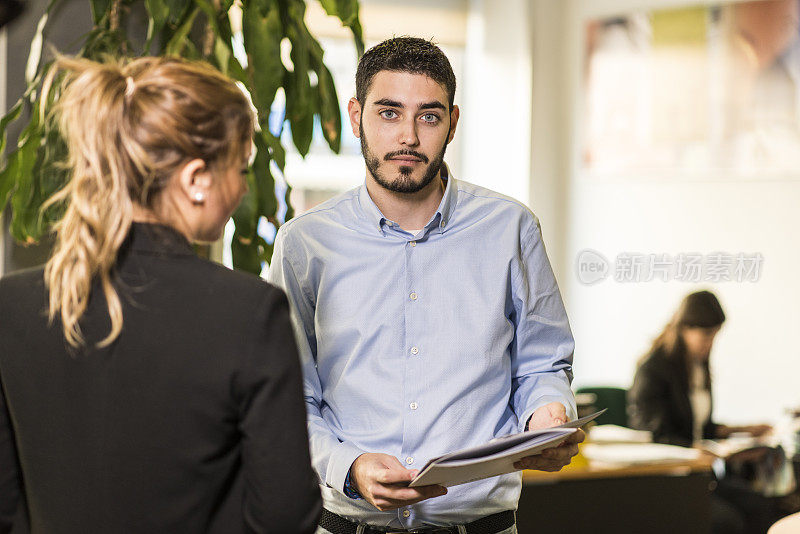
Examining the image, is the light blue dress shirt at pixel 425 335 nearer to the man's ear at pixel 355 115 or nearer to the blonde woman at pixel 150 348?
the man's ear at pixel 355 115

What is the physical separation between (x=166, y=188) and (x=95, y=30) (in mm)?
1393

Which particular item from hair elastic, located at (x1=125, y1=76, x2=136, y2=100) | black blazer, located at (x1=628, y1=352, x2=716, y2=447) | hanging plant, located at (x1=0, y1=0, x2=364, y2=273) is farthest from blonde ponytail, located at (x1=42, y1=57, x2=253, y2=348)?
black blazer, located at (x1=628, y1=352, x2=716, y2=447)

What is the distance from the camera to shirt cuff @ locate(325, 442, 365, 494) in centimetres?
146

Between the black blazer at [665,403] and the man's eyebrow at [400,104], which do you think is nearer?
the man's eyebrow at [400,104]

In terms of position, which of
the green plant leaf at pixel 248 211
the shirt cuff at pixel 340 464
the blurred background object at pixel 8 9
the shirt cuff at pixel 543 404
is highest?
the blurred background object at pixel 8 9

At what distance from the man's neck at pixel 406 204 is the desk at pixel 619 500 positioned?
A: 5.21ft

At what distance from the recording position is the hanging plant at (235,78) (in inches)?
85.1

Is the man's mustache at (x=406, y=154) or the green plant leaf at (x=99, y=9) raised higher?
the green plant leaf at (x=99, y=9)

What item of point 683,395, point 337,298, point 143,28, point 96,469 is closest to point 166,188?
point 96,469

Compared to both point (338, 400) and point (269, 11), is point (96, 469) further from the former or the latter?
point (269, 11)

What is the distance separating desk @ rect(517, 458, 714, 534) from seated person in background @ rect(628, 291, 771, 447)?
0.55 meters

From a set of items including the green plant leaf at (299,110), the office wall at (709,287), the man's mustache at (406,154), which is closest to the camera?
the man's mustache at (406,154)

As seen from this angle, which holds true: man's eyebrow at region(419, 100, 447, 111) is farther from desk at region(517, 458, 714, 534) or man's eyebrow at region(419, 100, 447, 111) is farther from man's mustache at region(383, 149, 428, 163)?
desk at region(517, 458, 714, 534)

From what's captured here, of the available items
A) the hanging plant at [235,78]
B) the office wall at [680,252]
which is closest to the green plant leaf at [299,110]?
the hanging plant at [235,78]
